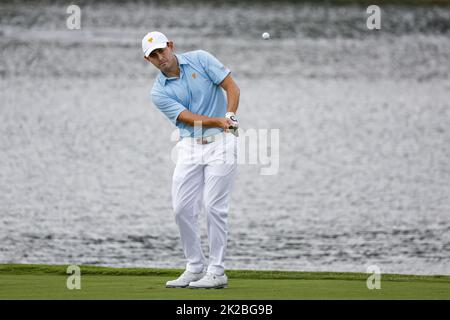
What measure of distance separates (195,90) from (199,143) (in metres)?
0.41

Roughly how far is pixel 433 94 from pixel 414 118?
3.49 meters

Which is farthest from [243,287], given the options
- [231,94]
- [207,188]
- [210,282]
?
[231,94]

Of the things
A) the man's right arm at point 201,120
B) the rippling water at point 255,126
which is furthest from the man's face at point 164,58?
the rippling water at point 255,126

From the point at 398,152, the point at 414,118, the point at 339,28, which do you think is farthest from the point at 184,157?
the point at 339,28

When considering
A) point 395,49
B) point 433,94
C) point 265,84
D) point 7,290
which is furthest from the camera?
point 395,49

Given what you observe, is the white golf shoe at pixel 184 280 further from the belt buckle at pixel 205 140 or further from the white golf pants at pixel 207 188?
the belt buckle at pixel 205 140

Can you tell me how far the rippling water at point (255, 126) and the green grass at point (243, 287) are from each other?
3495 millimetres

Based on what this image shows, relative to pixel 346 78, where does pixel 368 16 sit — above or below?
above

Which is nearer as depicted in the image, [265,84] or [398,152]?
[398,152]

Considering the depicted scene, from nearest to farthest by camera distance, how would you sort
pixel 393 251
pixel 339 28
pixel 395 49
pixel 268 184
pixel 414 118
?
1. pixel 393 251
2. pixel 268 184
3. pixel 414 118
4. pixel 395 49
5. pixel 339 28

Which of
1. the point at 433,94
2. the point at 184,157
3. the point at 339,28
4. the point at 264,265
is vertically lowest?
the point at 264,265

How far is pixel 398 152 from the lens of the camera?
81.0ft

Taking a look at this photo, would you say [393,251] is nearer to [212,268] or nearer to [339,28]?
[212,268]

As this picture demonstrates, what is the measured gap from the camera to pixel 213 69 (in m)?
8.78
